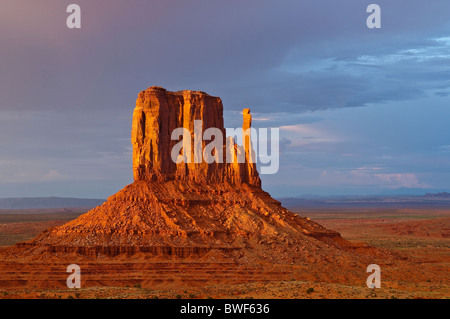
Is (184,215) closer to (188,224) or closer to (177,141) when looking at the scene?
(188,224)

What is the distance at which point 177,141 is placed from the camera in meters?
101

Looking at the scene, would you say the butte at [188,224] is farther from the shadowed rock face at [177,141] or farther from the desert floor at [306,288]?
the desert floor at [306,288]

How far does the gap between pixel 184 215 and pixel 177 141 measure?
517 inches

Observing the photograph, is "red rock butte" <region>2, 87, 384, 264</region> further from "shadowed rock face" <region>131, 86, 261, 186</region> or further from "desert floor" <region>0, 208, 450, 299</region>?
"desert floor" <region>0, 208, 450, 299</region>

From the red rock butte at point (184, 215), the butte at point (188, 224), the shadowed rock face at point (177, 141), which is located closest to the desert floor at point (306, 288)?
the butte at point (188, 224)

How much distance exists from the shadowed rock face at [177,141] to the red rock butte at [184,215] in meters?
0.14

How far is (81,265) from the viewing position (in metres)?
82.7

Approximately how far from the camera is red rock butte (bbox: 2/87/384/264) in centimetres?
8706

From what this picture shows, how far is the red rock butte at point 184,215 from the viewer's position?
87.1 meters

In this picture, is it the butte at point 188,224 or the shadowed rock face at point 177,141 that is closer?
the butte at point 188,224

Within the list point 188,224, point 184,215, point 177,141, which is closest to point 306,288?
point 188,224

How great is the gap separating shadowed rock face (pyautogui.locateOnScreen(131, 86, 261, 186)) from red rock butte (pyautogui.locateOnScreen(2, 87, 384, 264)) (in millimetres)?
142

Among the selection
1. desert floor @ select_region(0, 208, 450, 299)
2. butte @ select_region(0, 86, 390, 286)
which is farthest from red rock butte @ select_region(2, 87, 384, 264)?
desert floor @ select_region(0, 208, 450, 299)
